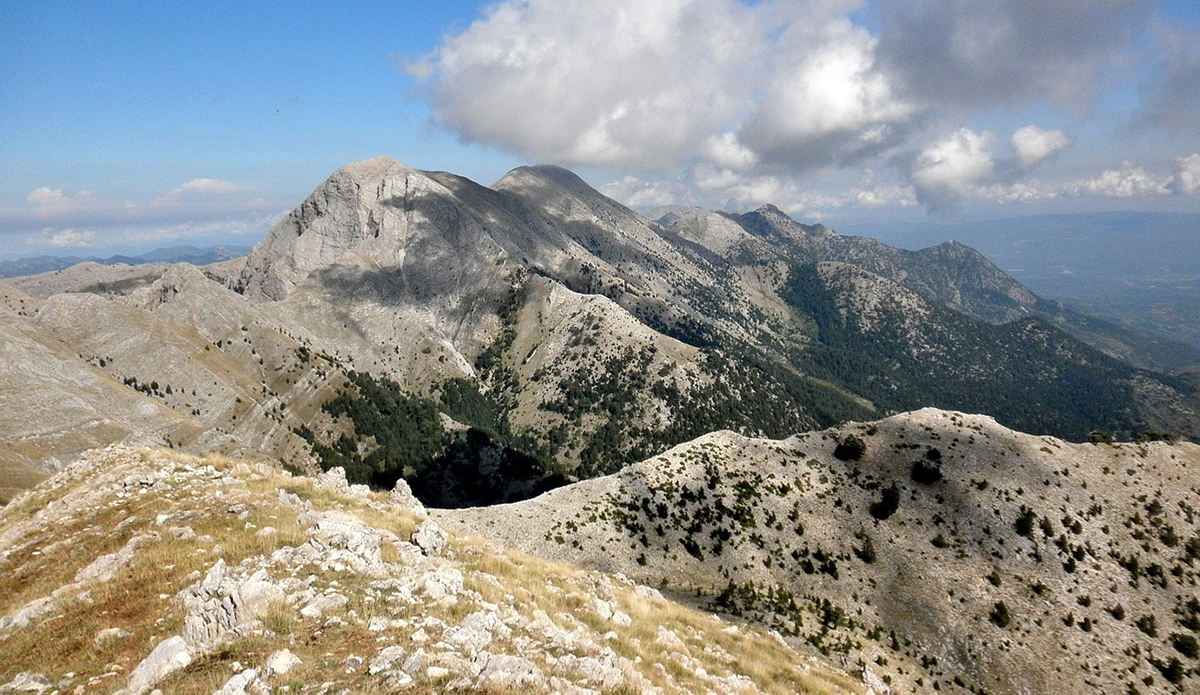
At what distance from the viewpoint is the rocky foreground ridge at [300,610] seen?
11.8 metres

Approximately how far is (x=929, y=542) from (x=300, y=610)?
75.3 m

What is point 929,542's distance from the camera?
65.4m

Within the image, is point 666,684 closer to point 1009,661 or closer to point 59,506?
point 59,506

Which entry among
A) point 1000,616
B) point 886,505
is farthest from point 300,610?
point 886,505

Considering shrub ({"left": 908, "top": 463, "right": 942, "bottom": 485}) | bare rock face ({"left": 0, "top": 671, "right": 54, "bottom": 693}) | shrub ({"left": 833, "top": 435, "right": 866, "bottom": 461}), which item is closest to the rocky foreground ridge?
bare rock face ({"left": 0, "top": 671, "right": 54, "bottom": 693})

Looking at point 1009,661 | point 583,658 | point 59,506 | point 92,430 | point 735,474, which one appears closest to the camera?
point 583,658

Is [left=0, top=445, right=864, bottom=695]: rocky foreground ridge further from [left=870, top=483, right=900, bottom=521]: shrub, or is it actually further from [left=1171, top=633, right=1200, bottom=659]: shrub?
[left=1171, top=633, right=1200, bottom=659]: shrub

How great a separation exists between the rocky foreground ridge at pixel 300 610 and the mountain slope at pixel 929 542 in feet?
119

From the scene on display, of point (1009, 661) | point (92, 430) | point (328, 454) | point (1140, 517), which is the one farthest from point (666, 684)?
point (328, 454)

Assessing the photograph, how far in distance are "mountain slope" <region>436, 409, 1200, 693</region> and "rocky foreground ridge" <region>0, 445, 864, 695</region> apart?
3641 centimetres

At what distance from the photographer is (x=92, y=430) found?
100 m

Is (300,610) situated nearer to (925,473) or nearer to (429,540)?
(429,540)

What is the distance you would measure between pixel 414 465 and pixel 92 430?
93586 millimetres

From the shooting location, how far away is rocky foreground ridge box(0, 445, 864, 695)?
1180 centimetres
